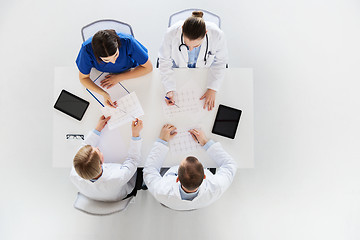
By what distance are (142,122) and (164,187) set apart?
1.29 ft

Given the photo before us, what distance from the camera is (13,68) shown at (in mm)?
2250

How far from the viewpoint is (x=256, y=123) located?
2.24m

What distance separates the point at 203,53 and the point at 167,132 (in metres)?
0.52

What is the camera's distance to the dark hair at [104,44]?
4.09 ft

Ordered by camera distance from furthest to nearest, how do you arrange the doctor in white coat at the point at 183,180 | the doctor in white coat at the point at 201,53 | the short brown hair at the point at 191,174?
1. the doctor in white coat at the point at 201,53
2. the doctor in white coat at the point at 183,180
3. the short brown hair at the point at 191,174

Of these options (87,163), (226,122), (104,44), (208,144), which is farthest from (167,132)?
(104,44)

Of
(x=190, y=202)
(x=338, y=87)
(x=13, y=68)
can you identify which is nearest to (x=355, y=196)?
(x=338, y=87)

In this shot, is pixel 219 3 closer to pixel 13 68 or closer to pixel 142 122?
pixel 142 122

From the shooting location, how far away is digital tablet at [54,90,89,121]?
59.4 inches

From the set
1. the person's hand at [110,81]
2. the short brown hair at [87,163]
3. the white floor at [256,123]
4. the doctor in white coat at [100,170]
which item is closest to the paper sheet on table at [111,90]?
the person's hand at [110,81]

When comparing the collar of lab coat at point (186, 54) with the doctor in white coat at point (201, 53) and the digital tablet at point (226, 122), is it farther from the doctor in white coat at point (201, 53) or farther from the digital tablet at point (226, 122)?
the digital tablet at point (226, 122)

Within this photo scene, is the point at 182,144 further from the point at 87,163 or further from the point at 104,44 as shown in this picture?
the point at 104,44

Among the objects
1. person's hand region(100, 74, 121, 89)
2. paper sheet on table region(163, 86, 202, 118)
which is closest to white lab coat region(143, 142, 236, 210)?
paper sheet on table region(163, 86, 202, 118)

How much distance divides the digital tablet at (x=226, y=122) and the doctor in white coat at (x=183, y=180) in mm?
87
